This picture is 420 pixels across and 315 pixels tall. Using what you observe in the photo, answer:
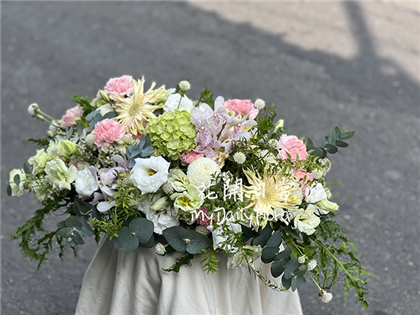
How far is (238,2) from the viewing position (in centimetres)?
448

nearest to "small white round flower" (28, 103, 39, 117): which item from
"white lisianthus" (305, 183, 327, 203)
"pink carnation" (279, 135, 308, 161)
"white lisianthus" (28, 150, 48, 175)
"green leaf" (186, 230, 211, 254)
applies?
"white lisianthus" (28, 150, 48, 175)

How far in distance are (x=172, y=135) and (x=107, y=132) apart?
0.61 feet

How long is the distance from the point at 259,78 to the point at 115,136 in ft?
7.96

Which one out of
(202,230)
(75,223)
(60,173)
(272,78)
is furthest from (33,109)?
(272,78)

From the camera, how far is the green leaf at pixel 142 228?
4.11ft

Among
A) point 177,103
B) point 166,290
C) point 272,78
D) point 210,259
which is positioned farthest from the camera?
point 272,78

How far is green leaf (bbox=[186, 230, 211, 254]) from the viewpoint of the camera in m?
1.26

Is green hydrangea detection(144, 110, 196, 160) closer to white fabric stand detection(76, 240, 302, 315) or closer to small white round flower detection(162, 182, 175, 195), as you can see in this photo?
small white round flower detection(162, 182, 175, 195)

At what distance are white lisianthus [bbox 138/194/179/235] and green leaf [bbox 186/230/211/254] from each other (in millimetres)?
50

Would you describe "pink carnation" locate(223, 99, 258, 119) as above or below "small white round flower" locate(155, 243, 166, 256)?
above

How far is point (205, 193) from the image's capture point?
48.7 inches

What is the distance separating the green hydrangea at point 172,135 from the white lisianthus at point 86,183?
0.18 m

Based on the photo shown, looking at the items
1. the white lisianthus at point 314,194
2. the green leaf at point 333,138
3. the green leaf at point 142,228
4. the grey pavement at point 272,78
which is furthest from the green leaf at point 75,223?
the grey pavement at point 272,78

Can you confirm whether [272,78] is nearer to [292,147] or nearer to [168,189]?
[292,147]
